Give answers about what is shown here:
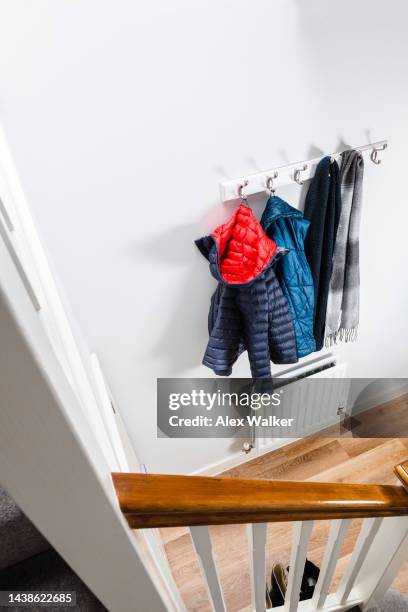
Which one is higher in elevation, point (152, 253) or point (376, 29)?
point (376, 29)

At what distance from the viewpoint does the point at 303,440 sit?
2.29 meters

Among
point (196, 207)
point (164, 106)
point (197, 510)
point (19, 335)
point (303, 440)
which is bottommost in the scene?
point (303, 440)

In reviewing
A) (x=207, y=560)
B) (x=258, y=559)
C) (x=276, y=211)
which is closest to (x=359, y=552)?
(x=258, y=559)

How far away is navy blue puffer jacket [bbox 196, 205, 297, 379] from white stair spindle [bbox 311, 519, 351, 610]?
609 mm

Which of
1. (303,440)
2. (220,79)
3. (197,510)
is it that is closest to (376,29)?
(220,79)

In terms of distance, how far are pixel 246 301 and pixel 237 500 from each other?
74cm

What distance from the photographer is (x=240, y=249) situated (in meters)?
1.25

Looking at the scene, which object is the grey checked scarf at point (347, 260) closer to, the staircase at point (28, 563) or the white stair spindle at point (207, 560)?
the white stair spindle at point (207, 560)

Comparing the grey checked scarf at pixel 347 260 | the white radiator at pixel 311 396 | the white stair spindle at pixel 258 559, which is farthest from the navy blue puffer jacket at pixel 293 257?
the white stair spindle at pixel 258 559

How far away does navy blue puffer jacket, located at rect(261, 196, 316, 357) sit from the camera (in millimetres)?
1287

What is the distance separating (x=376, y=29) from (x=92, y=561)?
4.65 feet

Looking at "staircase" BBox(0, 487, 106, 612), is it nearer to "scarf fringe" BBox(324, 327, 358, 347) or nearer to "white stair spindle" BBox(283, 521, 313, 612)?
"white stair spindle" BBox(283, 521, 313, 612)

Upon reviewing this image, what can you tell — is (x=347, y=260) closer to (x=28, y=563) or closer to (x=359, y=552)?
(x=359, y=552)

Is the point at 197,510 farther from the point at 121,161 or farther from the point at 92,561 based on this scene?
the point at 121,161
